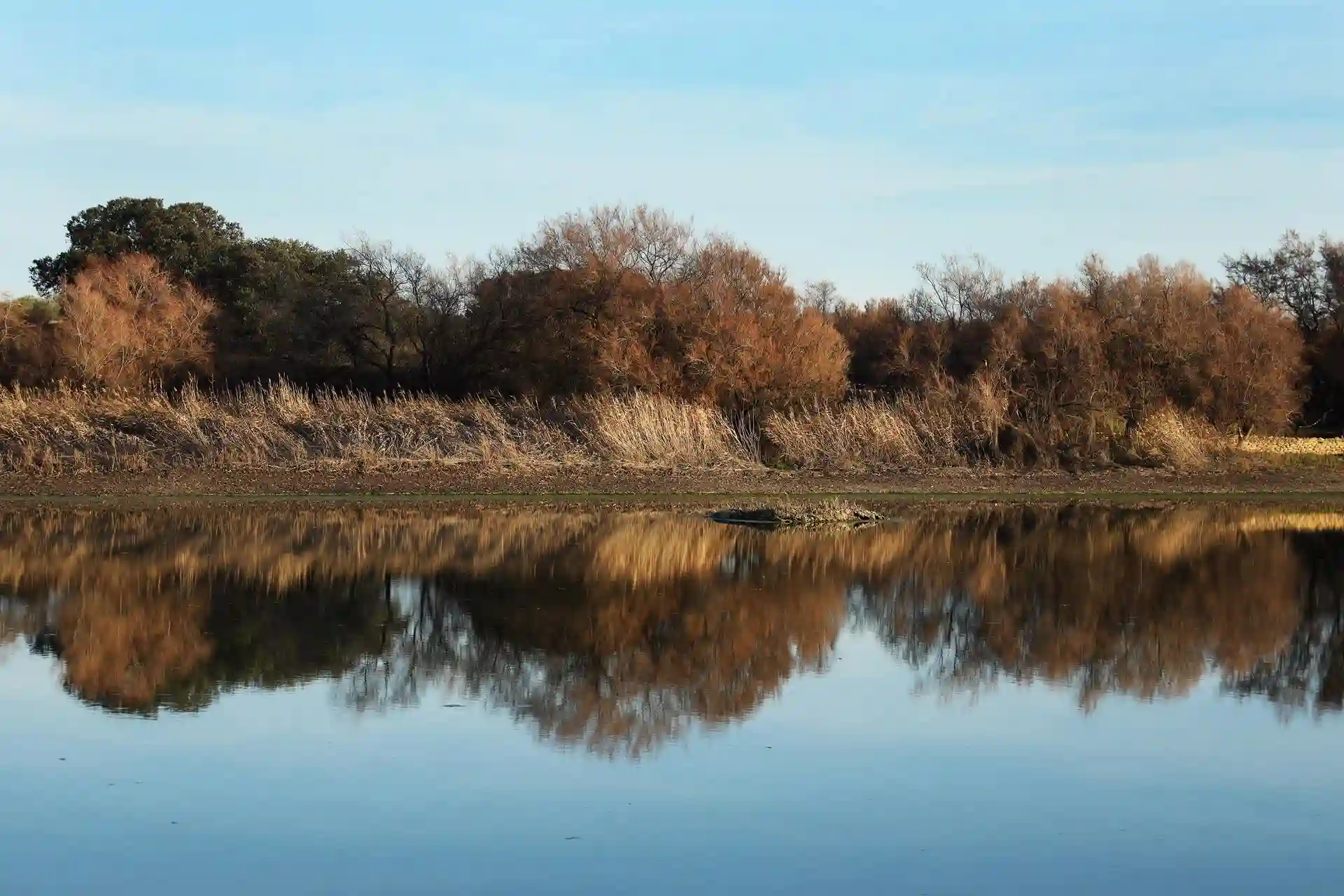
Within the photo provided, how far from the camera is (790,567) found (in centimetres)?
1956

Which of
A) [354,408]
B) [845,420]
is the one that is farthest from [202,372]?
[845,420]

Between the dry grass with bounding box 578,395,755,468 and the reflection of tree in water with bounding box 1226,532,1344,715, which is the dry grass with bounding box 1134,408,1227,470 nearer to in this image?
the dry grass with bounding box 578,395,755,468

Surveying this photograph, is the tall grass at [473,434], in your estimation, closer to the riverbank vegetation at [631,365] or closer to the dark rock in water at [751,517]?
the riverbank vegetation at [631,365]

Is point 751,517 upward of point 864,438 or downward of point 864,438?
downward

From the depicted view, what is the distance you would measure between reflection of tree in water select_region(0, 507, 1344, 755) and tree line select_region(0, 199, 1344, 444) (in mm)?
12641

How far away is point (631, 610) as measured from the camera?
15.8 m

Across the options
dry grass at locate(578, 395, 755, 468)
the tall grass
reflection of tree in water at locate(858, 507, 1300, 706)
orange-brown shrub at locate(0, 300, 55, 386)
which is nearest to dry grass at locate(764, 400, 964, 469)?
the tall grass

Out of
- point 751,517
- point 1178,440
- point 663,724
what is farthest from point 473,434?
point 663,724

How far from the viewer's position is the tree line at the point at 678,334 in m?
37.4

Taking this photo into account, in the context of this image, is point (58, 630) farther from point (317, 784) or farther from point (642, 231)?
point (642, 231)

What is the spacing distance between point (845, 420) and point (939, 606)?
62.3ft

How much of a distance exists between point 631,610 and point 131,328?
3182 cm

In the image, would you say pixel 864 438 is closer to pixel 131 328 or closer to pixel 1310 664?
pixel 1310 664

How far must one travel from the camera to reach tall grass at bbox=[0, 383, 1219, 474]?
31.6 m
